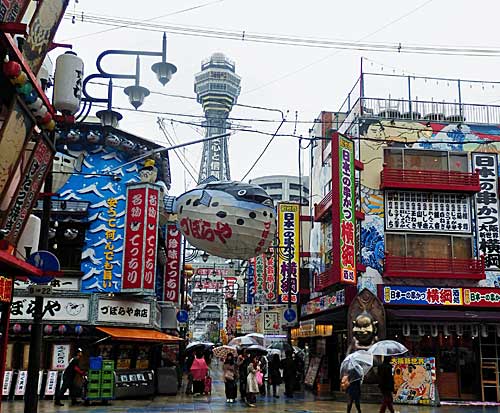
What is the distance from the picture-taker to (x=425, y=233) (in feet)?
89.7

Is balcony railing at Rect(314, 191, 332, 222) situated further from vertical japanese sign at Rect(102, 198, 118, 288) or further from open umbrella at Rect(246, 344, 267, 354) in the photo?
vertical japanese sign at Rect(102, 198, 118, 288)

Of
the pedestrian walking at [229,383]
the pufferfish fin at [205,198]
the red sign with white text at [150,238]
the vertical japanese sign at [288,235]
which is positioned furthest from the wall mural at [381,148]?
the pufferfish fin at [205,198]

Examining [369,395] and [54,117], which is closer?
[54,117]

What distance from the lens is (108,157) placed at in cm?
2569

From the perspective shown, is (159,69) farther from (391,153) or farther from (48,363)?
(391,153)

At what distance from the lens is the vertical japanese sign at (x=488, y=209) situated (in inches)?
1069

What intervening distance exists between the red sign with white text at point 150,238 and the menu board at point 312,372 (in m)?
9.27

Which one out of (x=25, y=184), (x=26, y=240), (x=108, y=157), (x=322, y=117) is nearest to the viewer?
(x=25, y=184)

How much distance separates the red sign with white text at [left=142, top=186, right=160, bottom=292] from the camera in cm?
2388

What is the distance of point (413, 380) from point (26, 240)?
1536 cm

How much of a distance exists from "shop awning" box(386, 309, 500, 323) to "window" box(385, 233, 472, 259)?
8.46 ft

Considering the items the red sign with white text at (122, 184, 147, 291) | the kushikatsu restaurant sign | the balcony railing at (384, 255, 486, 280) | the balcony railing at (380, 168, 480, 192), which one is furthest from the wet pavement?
the balcony railing at (380, 168, 480, 192)

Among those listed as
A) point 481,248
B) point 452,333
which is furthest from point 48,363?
point 481,248

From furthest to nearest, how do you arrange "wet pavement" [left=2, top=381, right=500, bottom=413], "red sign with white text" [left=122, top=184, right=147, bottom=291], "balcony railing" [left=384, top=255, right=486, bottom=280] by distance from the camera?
"balcony railing" [left=384, top=255, right=486, bottom=280]
"red sign with white text" [left=122, top=184, right=147, bottom=291]
"wet pavement" [left=2, top=381, right=500, bottom=413]
